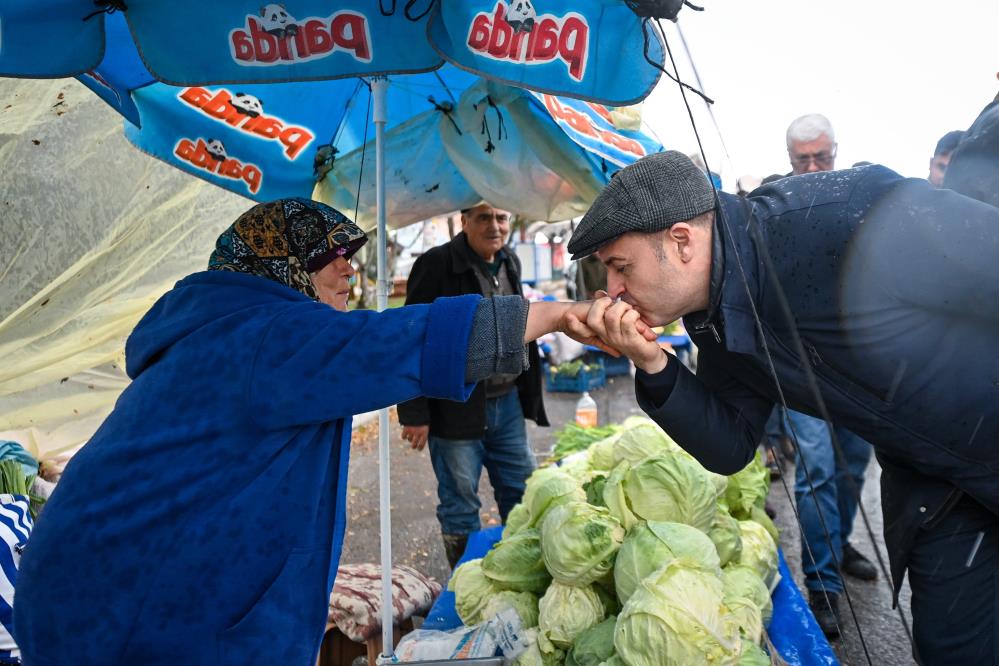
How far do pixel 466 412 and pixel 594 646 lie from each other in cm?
192

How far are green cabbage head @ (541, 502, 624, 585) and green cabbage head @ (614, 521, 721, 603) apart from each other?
5 centimetres

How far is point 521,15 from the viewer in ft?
6.83

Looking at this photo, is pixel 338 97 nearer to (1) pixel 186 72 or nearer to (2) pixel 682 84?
(1) pixel 186 72

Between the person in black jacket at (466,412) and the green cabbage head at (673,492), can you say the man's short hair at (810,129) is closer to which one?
the person in black jacket at (466,412)

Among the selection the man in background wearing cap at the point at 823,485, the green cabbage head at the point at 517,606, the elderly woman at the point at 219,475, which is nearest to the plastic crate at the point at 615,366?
the man in background wearing cap at the point at 823,485

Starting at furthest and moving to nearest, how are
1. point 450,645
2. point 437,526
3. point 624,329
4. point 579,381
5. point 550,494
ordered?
1. point 579,381
2. point 437,526
3. point 550,494
4. point 450,645
5. point 624,329

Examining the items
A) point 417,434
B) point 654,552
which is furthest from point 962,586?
point 417,434

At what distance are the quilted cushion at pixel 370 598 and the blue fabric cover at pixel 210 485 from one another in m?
1.59

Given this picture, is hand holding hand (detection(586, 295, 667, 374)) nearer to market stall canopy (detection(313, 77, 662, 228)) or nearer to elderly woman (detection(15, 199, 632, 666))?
elderly woman (detection(15, 199, 632, 666))

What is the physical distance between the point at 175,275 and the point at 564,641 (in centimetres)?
328

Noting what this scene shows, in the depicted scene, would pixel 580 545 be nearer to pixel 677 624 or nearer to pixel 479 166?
pixel 677 624

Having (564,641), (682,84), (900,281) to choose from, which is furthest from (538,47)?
(564,641)

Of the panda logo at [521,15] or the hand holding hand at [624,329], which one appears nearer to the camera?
the hand holding hand at [624,329]

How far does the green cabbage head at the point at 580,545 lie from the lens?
2.52 m
